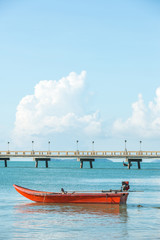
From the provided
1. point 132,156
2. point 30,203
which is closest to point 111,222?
point 30,203

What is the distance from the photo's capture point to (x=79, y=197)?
42625 millimetres

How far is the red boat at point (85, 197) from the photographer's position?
136 ft

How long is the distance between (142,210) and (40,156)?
100618mm

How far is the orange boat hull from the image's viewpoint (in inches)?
1635

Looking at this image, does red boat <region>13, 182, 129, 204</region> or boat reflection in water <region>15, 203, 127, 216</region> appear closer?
boat reflection in water <region>15, 203, 127, 216</region>

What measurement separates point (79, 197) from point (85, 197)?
583 mm

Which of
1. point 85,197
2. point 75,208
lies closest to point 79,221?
point 75,208

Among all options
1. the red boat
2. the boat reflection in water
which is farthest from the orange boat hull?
the boat reflection in water

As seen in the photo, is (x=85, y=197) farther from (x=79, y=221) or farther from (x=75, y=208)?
(x=79, y=221)

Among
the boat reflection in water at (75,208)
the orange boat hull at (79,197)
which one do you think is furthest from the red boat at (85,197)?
the boat reflection in water at (75,208)

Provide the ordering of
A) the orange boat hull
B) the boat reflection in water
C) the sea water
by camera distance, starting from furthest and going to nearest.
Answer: the orange boat hull
the boat reflection in water
the sea water

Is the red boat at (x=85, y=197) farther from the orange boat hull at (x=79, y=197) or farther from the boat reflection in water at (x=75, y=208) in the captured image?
the boat reflection in water at (x=75, y=208)

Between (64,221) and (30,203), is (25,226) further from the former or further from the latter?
(30,203)

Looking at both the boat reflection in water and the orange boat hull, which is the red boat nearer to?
the orange boat hull
